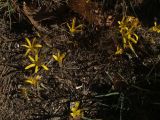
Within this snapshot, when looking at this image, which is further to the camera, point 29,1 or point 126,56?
point 29,1

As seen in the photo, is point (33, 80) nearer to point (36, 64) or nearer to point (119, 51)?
point (36, 64)

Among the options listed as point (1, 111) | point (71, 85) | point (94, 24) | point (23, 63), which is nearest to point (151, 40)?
point (94, 24)

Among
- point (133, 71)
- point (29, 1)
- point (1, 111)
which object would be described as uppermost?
point (29, 1)

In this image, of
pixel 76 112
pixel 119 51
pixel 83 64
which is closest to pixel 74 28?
pixel 83 64

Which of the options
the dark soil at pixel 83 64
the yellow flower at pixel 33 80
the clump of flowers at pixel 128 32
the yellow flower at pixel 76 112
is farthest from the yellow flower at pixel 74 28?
the yellow flower at pixel 76 112

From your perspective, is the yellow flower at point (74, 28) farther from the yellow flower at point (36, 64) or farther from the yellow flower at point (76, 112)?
the yellow flower at point (76, 112)

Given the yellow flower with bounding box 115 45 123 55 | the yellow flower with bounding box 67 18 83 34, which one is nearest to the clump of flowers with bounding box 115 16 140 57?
the yellow flower with bounding box 115 45 123 55

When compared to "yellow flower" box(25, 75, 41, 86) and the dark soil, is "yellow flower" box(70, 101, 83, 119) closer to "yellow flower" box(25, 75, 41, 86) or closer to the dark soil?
the dark soil

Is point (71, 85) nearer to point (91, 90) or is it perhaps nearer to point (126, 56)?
point (91, 90)
